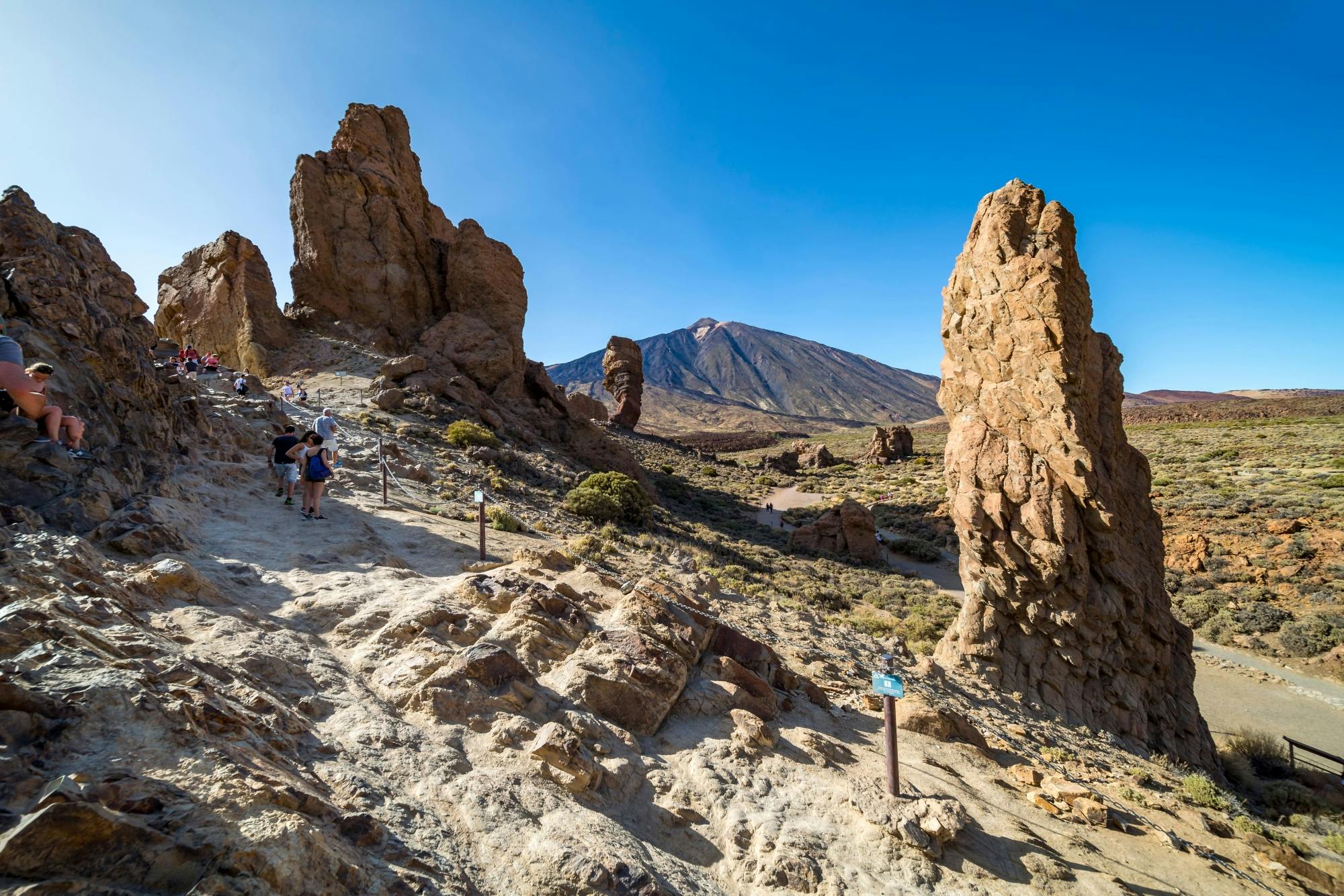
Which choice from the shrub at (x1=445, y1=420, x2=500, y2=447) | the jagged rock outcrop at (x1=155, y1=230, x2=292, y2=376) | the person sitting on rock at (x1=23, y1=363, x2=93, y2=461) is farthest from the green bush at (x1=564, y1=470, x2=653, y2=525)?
the jagged rock outcrop at (x1=155, y1=230, x2=292, y2=376)

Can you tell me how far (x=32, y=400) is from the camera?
6.02 metres

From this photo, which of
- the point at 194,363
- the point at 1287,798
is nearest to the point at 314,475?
the point at 194,363

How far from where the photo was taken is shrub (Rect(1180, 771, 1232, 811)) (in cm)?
657

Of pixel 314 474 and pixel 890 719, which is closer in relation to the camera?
pixel 890 719

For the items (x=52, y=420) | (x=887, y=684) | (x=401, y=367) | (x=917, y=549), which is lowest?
(x=917, y=549)

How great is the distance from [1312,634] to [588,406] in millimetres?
39899

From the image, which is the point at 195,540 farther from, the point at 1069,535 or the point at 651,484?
the point at 651,484

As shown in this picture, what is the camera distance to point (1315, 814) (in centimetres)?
812

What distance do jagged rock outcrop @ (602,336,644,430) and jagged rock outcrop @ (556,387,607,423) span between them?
5.04 metres

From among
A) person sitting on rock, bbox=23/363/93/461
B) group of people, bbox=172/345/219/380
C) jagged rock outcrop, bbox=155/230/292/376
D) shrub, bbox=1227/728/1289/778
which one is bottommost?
shrub, bbox=1227/728/1289/778

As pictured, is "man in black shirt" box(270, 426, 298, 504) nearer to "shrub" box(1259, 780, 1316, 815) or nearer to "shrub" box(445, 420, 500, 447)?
"shrub" box(445, 420, 500, 447)

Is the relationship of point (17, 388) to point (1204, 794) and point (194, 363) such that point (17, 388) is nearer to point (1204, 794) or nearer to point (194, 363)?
point (1204, 794)

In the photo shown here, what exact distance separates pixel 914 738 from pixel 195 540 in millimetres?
8764

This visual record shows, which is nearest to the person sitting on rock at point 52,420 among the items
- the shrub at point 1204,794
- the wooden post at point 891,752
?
the wooden post at point 891,752
